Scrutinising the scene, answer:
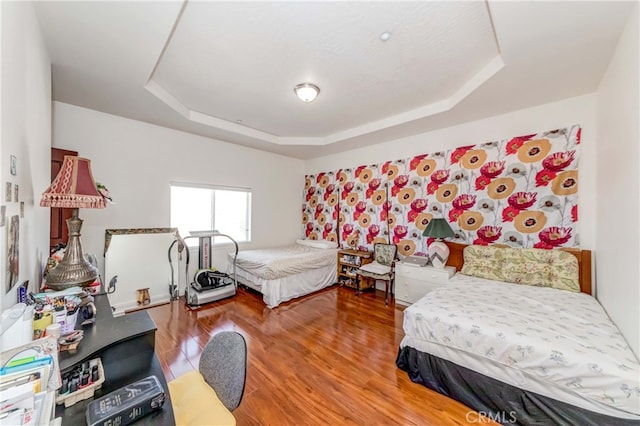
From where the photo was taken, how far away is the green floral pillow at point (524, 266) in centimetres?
259

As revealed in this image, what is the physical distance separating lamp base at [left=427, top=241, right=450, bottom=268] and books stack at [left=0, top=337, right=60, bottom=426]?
141 inches

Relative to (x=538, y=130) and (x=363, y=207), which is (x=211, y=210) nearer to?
(x=363, y=207)

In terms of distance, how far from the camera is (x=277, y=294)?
142 inches

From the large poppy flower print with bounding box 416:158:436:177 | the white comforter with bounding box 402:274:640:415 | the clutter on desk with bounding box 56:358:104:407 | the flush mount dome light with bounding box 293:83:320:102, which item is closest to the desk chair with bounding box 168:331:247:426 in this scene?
the clutter on desk with bounding box 56:358:104:407

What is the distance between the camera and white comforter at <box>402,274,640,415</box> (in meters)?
1.42

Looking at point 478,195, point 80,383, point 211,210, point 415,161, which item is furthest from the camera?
point 211,210

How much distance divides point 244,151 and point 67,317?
12.6 ft

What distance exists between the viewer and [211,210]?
438 centimetres

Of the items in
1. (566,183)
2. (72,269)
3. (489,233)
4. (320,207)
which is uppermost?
(566,183)

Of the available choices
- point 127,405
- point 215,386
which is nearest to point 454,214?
point 215,386

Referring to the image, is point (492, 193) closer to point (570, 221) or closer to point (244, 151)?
point (570, 221)

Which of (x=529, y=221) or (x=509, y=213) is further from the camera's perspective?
(x=509, y=213)

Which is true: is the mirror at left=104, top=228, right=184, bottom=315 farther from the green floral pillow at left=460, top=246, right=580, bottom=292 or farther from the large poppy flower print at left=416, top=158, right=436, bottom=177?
the green floral pillow at left=460, top=246, right=580, bottom=292

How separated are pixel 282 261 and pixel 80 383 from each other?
2.75 metres
